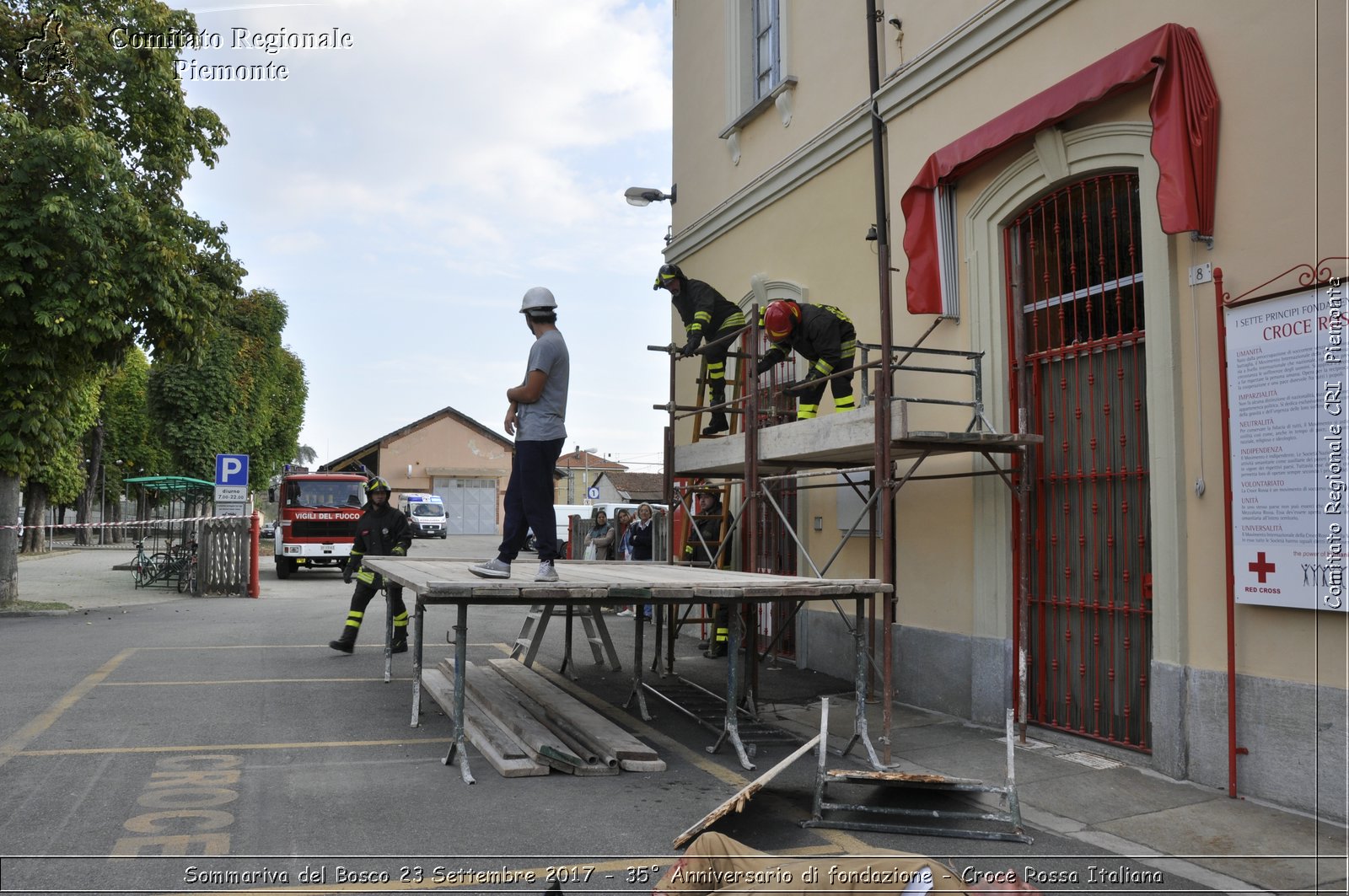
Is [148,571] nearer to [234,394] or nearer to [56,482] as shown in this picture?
[56,482]

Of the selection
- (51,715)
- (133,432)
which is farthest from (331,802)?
(133,432)

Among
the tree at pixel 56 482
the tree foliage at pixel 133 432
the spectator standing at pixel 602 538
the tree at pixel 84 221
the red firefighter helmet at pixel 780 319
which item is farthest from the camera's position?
the tree foliage at pixel 133 432

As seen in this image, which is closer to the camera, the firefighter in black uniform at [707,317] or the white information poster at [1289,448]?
the white information poster at [1289,448]

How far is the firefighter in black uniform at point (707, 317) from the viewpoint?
1016cm

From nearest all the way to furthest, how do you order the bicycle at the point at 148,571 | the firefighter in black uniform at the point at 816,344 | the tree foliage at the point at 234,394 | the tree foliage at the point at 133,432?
the firefighter in black uniform at the point at 816,344, the bicycle at the point at 148,571, the tree foliage at the point at 234,394, the tree foliage at the point at 133,432

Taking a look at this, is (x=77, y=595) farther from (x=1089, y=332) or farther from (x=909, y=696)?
(x=1089, y=332)

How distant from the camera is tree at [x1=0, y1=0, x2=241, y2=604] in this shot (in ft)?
42.0

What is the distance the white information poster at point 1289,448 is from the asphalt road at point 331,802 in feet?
5.96

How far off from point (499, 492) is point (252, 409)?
2041cm

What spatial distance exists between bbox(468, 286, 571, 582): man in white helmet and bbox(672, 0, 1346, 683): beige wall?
353 cm

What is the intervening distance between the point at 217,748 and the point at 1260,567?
20.8 feet

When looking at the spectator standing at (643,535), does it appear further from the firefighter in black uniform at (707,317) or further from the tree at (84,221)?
the tree at (84,221)

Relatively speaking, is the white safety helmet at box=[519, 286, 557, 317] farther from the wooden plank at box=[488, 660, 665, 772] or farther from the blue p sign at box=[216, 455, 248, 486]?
the blue p sign at box=[216, 455, 248, 486]

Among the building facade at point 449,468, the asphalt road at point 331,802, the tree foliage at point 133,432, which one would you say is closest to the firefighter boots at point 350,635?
the asphalt road at point 331,802
